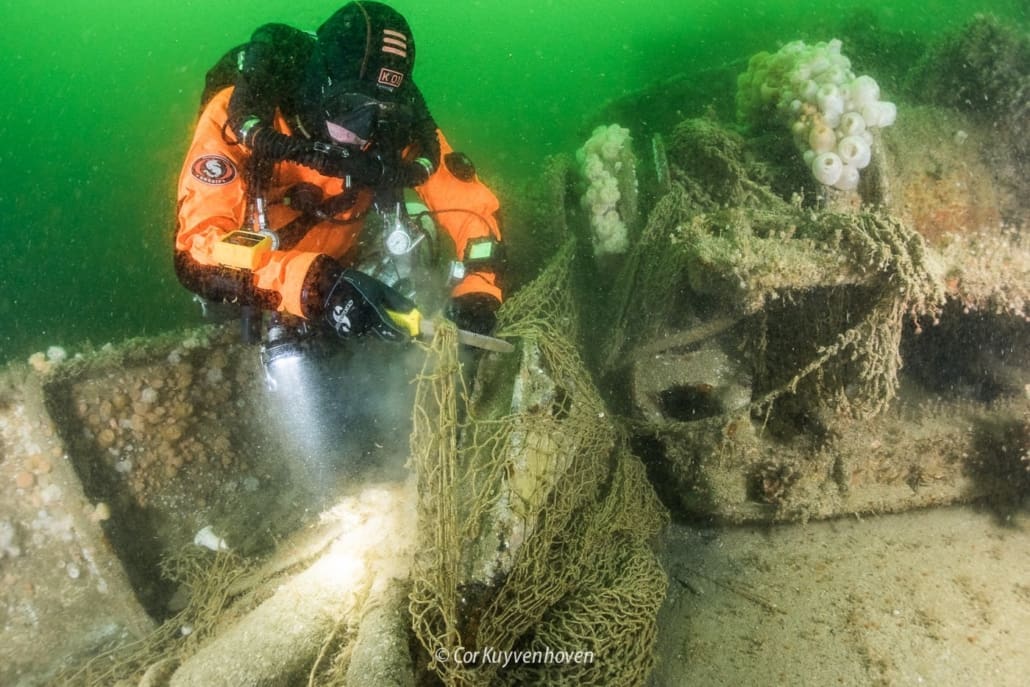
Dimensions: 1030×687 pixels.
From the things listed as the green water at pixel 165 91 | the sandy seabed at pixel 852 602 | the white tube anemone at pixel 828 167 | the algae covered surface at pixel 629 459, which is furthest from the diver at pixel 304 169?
the white tube anemone at pixel 828 167

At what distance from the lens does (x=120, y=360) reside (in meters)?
3.93

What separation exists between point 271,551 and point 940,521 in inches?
195

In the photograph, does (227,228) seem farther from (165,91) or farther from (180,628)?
(165,91)

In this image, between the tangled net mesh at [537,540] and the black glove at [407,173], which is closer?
the tangled net mesh at [537,540]

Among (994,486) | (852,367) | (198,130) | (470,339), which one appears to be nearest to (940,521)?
(994,486)

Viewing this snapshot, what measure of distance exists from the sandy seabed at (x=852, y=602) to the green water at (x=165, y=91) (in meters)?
4.72

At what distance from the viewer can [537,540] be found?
2.58 meters

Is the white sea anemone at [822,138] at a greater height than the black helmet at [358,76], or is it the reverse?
the black helmet at [358,76]

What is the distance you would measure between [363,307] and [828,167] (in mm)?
3363

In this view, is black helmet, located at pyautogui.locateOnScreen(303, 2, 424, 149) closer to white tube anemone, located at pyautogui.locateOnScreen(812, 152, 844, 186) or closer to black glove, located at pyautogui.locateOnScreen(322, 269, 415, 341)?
black glove, located at pyautogui.locateOnScreen(322, 269, 415, 341)

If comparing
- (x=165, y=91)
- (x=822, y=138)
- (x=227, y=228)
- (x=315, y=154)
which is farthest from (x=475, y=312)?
(x=165, y=91)

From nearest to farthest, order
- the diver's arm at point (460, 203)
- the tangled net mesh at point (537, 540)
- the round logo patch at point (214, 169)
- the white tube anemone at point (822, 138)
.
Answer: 1. the tangled net mesh at point (537, 540)
2. the round logo patch at point (214, 169)
3. the white tube anemone at point (822, 138)
4. the diver's arm at point (460, 203)

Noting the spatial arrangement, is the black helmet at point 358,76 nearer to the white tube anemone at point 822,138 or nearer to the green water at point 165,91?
the green water at point 165,91

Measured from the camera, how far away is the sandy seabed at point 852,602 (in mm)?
2852
